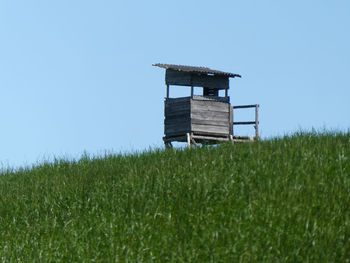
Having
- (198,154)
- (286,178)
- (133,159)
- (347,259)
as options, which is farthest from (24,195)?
(347,259)

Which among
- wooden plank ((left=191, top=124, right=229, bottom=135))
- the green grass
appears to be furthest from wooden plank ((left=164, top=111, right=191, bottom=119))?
the green grass


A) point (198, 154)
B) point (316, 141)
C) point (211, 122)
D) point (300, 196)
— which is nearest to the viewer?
point (300, 196)

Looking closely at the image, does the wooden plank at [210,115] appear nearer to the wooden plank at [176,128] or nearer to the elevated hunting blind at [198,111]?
the elevated hunting blind at [198,111]

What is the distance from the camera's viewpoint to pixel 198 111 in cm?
2939

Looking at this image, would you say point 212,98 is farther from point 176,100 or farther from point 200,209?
point 200,209

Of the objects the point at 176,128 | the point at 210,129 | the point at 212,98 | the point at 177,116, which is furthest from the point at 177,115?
the point at 212,98

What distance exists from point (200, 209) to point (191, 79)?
21613 millimetres

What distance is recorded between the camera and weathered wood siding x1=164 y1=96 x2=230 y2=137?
29.1 meters

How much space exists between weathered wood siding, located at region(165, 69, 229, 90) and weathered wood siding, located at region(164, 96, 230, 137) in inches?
33.3

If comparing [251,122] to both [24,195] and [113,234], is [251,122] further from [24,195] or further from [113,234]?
[113,234]

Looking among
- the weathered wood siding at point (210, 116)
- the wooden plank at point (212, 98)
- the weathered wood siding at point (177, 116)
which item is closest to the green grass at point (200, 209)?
the weathered wood siding at point (177, 116)

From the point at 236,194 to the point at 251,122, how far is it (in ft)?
71.4

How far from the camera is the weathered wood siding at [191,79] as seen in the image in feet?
98.3

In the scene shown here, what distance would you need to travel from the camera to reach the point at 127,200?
379 inches
